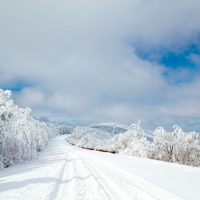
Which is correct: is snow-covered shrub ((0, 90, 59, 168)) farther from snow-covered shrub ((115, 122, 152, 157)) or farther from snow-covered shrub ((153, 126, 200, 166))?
snow-covered shrub ((153, 126, 200, 166))

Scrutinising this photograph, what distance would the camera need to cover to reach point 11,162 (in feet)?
55.2

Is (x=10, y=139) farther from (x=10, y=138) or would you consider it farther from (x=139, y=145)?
(x=139, y=145)

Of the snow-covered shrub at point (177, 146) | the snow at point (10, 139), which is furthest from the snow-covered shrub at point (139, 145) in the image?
the snow at point (10, 139)

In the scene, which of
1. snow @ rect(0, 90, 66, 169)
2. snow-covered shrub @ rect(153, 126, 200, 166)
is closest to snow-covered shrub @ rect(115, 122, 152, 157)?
snow-covered shrub @ rect(153, 126, 200, 166)

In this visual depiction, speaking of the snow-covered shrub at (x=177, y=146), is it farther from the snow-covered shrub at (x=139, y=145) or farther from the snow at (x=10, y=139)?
the snow at (x=10, y=139)

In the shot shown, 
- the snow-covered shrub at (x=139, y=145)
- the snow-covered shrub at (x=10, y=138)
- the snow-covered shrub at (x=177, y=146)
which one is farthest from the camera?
the snow-covered shrub at (x=139, y=145)

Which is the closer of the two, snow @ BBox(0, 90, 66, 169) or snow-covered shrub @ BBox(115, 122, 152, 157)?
snow @ BBox(0, 90, 66, 169)

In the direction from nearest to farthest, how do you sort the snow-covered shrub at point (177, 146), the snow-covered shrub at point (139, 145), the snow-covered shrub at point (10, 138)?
the snow-covered shrub at point (10, 138), the snow-covered shrub at point (177, 146), the snow-covered shrub at point (139, 145)

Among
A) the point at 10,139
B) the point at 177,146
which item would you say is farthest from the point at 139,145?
the point at 10,139

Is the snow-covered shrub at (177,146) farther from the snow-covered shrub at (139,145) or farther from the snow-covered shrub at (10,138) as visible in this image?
the snow-covered shrub at (10,138)

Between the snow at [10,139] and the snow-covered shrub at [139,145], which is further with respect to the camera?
the snow-covered shrub at [139,145]

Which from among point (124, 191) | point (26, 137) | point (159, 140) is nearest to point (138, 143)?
point (159, 140)

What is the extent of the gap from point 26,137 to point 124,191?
20.7 meters

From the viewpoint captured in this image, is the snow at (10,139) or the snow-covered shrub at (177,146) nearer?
the snow at (10,139)
